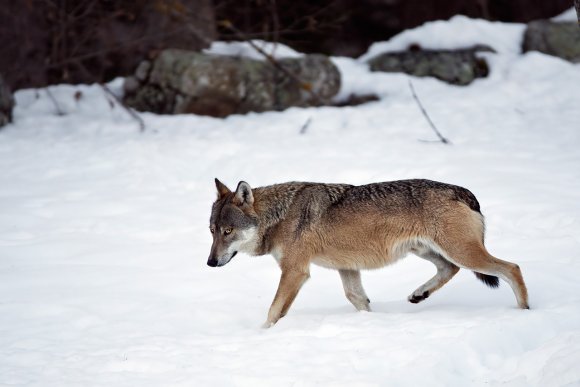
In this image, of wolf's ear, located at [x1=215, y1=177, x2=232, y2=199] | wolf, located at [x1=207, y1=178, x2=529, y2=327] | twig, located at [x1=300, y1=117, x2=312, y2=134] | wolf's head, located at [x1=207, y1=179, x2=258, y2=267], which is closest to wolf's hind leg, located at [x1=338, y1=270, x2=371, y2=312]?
wolf, located at [x1=207, y1=178, x2=529, y2=327]

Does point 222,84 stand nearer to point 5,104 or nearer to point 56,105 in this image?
point 56,105

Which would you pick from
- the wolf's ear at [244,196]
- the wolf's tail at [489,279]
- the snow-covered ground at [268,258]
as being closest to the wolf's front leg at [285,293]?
the snow-covered ground at [268,258]

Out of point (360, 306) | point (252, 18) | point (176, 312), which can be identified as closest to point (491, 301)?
point (360, 306)

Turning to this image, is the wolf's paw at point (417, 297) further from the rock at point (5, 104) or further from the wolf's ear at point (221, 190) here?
the rock at point (5, 104)

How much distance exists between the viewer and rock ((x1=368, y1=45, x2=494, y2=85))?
46.2 ft

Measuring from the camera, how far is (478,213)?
6.02m

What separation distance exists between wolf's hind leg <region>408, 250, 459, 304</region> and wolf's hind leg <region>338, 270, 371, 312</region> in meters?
0.45

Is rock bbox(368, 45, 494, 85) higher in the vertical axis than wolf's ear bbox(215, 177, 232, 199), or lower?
lower

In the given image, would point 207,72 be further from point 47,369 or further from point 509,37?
point 47,369

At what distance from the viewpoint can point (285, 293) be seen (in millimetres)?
6281

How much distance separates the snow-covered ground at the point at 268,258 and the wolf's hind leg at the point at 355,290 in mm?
153

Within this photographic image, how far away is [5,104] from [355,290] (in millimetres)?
9206

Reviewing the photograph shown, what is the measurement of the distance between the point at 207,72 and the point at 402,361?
9.56 m

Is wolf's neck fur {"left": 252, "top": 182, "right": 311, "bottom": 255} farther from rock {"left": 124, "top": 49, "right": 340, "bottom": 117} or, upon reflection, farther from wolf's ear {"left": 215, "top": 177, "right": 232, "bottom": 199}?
rock {"left": 124, "top": 49, "right": 340, "bottom": 117}
